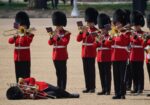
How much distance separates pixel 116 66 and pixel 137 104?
113 centimetres

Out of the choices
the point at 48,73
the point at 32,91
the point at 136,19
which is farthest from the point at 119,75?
the point at 48,73

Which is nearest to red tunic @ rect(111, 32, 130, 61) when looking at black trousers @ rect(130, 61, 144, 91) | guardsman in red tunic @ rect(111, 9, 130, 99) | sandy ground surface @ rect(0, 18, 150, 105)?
guardsman in red tunic @ rect(111, 9, 130, 99)

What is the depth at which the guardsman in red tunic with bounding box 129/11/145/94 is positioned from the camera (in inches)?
675

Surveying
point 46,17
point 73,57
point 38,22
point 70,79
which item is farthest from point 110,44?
point 46,17

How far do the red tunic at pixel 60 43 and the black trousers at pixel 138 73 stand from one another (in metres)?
1.37

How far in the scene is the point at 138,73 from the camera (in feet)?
57.5

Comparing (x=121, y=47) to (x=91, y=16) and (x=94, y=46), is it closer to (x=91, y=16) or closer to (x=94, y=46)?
(x=94, y=46)

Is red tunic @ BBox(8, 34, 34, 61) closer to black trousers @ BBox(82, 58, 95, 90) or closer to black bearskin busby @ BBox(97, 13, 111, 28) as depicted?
black trousers @ BBox(82, 58, 95, 90)

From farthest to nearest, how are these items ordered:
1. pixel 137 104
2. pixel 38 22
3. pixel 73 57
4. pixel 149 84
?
pixel 38 22
pixel 73 57
pixel 149 84
pixel 137 104

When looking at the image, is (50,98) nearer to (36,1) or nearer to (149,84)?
(149,84)

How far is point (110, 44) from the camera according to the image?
16922 millimetres

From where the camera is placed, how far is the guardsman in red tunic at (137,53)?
17141 mm

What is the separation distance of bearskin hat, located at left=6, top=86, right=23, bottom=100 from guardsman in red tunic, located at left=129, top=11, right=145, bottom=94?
2606 millimetres

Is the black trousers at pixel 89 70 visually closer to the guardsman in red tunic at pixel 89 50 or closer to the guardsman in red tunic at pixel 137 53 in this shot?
the guardsman in red tunic at pixel 89 50
